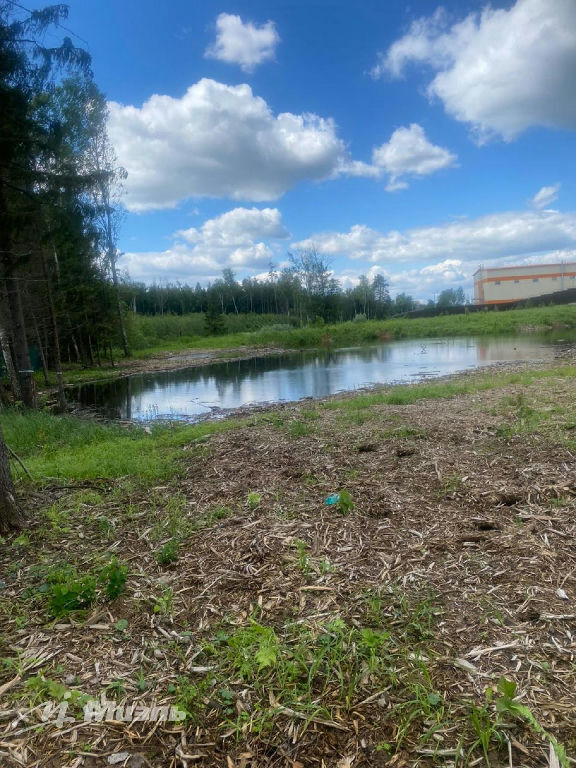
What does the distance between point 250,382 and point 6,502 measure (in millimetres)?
16961

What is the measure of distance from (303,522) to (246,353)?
3585cm

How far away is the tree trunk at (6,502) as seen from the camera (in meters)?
4.07

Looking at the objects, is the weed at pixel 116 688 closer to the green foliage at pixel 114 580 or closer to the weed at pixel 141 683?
the weed at pixel 141 683

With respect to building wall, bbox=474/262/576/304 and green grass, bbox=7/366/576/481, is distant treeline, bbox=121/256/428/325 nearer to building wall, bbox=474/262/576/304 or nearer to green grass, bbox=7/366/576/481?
building wall, bbox=474/262/576/304

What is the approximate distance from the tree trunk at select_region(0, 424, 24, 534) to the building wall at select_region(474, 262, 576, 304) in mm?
76420

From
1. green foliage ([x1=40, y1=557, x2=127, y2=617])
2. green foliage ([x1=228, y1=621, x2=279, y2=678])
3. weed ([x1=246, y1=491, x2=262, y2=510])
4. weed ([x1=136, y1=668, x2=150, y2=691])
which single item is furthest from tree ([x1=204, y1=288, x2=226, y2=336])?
weed ([x1=136, y1=668, x2=150, y2=691])

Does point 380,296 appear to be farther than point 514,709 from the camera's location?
Yes

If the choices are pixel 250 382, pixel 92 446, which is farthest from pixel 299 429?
pixel 250 382

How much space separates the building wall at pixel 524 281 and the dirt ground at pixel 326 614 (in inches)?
2940

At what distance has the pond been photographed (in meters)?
15.6

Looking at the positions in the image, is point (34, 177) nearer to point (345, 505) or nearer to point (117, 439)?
point (117, 439)

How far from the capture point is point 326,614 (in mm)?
2787

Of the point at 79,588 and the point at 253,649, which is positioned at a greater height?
the point at 79,588

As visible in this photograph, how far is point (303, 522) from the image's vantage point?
406 centimetres
